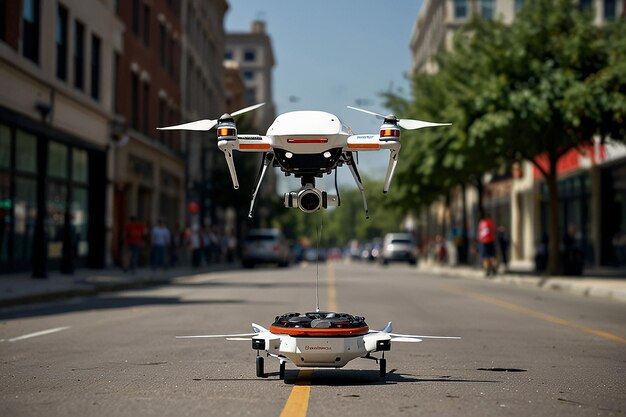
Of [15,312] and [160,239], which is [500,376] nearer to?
[15,312]

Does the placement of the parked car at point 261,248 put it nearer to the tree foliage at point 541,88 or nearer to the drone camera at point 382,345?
the tree foliage at point 541,88

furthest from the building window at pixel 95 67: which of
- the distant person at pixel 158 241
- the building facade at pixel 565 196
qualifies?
the building facade at pixel 565 196

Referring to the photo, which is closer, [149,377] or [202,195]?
[149,377]

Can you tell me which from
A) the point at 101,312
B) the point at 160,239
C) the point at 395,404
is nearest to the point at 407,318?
the point at 101,312

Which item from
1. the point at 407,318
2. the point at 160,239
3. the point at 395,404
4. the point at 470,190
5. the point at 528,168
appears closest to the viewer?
the point at 395,404

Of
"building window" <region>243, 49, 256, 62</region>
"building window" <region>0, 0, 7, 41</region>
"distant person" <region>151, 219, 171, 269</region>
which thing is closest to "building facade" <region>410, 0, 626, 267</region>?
"distant person" <region>151, 219, 171, 269</region>

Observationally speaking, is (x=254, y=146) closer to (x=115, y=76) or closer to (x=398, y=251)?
(x=115, y=76)

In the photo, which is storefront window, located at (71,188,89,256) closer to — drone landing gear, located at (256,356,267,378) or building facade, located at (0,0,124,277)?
building facade, located at (0,0,124,277)
